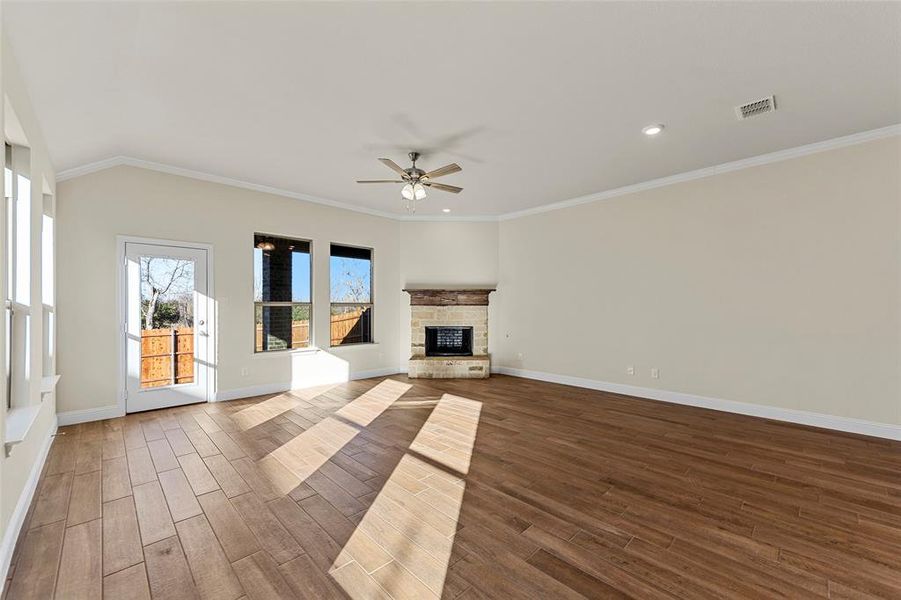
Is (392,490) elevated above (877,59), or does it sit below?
below

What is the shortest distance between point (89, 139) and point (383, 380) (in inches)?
174

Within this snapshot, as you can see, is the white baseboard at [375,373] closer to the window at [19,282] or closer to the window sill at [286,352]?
the window sill at [286,352]

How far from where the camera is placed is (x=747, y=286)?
441 cm

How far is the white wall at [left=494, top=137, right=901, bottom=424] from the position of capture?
12.2 feet

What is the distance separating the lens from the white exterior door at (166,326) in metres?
4.32

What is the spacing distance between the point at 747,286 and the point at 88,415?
722cm

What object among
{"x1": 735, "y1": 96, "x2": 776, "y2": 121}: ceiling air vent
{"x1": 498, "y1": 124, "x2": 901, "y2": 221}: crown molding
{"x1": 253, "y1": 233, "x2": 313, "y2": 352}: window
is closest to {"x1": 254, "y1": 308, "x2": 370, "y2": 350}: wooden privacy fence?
{"x1": 253, "y1": 233, "x2": 313, "y2": 352}: window

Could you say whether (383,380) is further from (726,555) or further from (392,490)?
(726,555)

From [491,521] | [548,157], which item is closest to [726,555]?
[491,521]

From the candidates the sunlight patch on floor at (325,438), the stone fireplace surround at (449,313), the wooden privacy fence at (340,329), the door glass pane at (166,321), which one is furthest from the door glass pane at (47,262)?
the stone fireplace surround at (449,313)

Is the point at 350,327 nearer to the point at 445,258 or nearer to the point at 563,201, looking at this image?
the point at 445,258

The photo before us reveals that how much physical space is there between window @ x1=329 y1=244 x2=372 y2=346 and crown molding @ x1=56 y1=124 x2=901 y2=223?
754 mm

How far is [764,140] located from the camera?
3.82 meters

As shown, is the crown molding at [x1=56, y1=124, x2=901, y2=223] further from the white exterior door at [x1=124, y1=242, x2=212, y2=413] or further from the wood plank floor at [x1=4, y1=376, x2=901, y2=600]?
the wood plank floor at [x1=4, y1=376, x2=901, y2=600]
